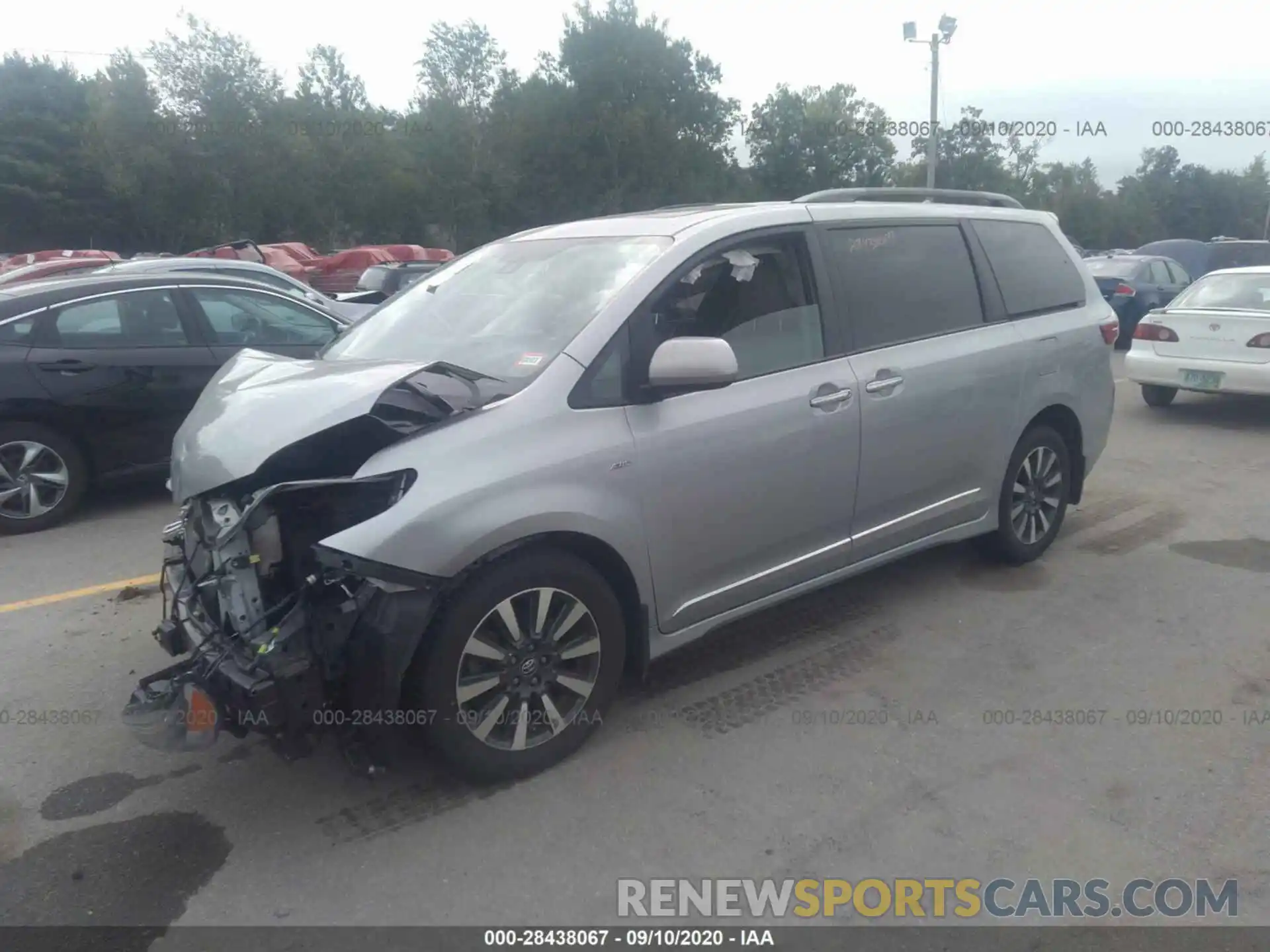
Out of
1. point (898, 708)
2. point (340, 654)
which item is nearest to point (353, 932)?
point (340, 654)

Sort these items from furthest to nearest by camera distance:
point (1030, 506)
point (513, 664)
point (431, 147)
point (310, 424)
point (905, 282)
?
1. point (431, 147)
2. point (1030, 506)
3. point (905, 282)
4. point (513, 664)
5. point (310, 424)

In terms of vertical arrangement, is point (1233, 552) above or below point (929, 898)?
below

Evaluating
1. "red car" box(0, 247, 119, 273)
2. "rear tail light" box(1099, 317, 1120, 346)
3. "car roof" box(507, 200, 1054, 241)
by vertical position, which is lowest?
"rear tail light" box(1099, 317, 1120, 346)

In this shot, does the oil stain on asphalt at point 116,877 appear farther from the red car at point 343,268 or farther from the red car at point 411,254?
the red car at point 411,254

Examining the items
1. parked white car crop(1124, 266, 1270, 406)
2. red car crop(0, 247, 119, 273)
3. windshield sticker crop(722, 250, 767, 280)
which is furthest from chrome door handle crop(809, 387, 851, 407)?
red car crop(0, 247, 119, 273)

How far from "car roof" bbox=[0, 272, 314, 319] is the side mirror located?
4884 millimetres

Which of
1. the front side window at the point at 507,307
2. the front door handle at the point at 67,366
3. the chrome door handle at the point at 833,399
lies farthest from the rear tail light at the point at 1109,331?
the front door handle at the point at 67,366

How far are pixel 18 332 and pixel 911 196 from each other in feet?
18.0

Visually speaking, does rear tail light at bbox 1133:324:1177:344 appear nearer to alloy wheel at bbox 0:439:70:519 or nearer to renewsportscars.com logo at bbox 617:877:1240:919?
renewsportscars.com logo at bbox 617:877:1240:919

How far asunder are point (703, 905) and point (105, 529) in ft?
17.0

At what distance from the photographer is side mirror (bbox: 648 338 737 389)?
11.5 ft

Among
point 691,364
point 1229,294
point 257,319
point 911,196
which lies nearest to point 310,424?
point 691,364

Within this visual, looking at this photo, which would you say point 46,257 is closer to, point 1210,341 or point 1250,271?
point 1210,341

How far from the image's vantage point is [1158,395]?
1052cm
